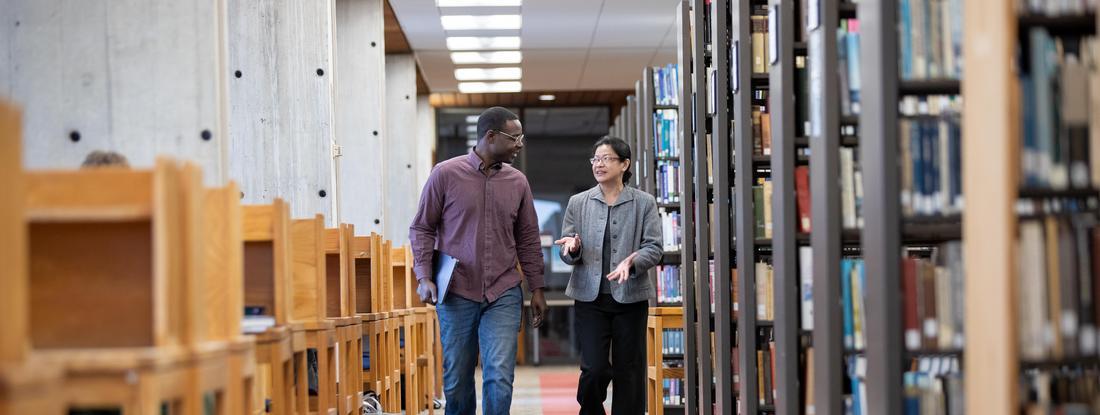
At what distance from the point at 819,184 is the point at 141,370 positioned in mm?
1946

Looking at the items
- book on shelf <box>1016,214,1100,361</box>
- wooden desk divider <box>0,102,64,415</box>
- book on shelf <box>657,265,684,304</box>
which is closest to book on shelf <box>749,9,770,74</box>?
book on shelf <box>1016,214,1100,361</box>

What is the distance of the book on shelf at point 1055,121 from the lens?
2717 millimetres

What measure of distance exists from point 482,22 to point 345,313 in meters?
5.73

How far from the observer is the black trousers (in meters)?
5.71

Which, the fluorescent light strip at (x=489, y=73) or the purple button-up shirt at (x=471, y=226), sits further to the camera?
the fluorescent light strip at (x=489, y=73)

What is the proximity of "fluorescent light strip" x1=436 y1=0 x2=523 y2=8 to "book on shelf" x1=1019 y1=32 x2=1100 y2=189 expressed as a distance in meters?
7.61

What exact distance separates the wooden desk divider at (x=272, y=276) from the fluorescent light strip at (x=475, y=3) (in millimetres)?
6224

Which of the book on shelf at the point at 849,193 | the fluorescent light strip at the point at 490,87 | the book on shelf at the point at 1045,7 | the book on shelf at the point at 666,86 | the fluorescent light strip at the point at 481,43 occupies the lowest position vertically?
the book on shelf at the point at 849,193

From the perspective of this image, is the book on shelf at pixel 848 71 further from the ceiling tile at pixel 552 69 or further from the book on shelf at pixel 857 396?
the ceiling tile at pixel 552 69

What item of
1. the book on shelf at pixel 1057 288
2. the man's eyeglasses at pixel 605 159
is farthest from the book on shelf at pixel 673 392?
the book on shelf at pixel 1057 288

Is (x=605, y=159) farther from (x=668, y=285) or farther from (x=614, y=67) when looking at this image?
(x=614, y=67)

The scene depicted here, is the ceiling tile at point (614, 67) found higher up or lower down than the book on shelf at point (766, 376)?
higher up

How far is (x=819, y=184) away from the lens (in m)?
3.54

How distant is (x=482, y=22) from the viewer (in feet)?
36.0
